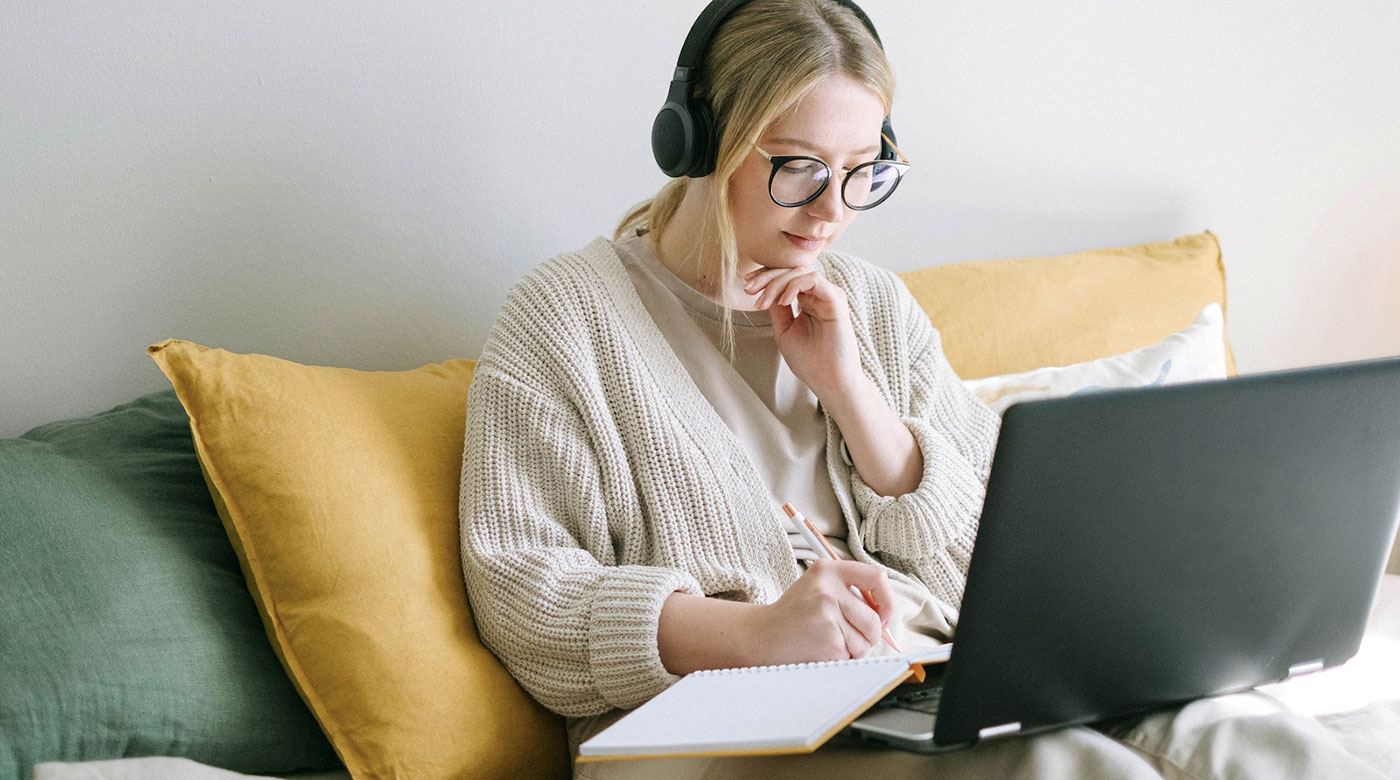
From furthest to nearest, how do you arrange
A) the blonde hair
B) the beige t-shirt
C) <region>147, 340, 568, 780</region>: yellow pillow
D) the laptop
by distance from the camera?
the beige t-shirt, the blonde hair, <region>147, 340, 568, 780</region>: yellow pillow, the laptop

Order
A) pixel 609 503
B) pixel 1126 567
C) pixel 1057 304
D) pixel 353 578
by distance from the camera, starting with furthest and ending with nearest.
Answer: pixel 1057 304
pixel 609 503
pixel 353 578
pixel 1126 567

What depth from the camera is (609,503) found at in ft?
3.85

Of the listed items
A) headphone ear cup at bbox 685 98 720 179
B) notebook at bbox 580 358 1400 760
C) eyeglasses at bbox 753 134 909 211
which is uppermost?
headphone ear cup at bbox 685 98 720 179

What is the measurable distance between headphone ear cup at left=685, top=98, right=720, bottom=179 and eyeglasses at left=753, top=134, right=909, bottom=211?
0.06 m

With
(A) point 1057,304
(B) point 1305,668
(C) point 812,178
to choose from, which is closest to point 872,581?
(B) point 1305,668

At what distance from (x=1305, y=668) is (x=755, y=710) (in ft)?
1.51

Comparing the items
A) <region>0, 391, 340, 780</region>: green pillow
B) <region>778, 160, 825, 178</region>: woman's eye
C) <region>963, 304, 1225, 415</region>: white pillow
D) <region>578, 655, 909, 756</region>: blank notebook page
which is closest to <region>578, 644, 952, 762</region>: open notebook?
<region>578, 655, 909, 756</region>: blank notebook page

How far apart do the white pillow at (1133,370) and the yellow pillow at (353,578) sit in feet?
2.54

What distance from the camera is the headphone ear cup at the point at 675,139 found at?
121cm

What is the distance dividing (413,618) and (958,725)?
552 mm

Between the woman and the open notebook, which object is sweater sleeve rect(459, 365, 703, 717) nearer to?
the woman

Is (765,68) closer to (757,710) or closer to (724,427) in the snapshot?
(724,427)

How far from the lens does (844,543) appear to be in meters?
1.31

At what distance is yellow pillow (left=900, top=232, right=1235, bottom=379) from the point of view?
171 centimetres
